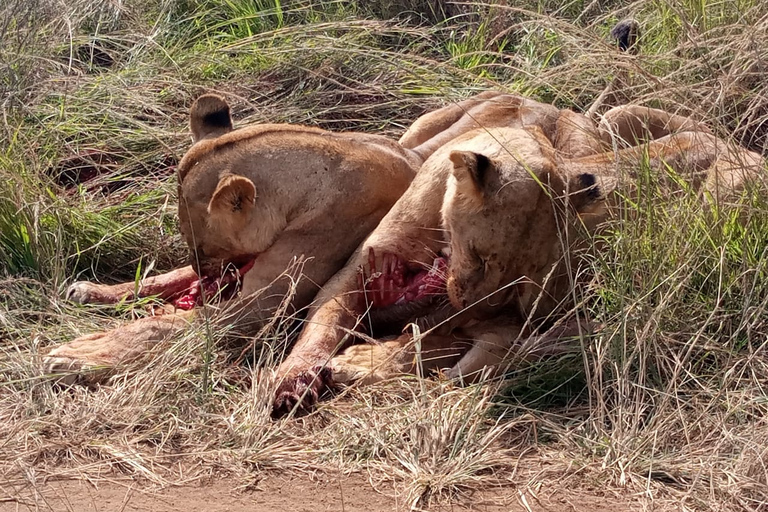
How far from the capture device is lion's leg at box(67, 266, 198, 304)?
5.10 metres

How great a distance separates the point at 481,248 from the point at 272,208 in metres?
0.96

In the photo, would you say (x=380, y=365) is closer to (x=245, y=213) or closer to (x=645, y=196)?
(x=245, y=213)

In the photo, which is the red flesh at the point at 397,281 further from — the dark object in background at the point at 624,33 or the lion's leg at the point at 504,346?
the dark object in background at the point at 624,33

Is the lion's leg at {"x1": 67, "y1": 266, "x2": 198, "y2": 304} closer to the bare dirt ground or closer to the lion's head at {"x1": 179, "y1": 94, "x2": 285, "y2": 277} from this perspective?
the lion's head at {"x1": 179, "y1": 94, "x2": 285, "y2": 277}

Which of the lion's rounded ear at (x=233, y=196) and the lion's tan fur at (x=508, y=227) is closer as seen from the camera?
the lion's tan fur at (x=508, y=227)

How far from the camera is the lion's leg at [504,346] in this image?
14.0ft

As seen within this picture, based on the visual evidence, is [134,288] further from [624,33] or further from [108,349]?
[624,33]

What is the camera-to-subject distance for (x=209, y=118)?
5102 millimetres

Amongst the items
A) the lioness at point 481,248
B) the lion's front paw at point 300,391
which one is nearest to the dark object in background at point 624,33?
the lioness at point 481,248

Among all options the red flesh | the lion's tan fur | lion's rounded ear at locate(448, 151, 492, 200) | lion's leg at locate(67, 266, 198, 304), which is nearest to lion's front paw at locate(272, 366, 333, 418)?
the lion's tan fur

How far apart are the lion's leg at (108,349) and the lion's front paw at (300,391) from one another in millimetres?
593

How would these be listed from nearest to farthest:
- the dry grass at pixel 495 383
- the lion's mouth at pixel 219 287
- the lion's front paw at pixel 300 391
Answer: the dry grass at pixel 495 383 → the lion's front paw at pixel 300 391 → the lion's mouth at pixel 219 287

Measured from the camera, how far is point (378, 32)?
7.19 m

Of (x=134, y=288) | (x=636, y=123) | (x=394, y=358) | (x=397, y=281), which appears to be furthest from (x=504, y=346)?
(x=134, y=288)
